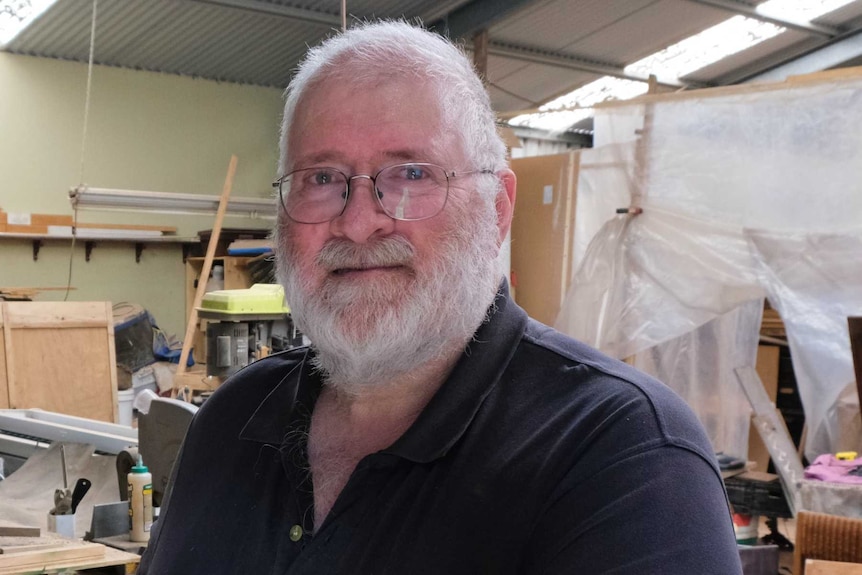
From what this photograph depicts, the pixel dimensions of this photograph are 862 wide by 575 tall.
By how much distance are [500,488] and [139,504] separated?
1.66m

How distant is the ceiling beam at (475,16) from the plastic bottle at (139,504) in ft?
16.3

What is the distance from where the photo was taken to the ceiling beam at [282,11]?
6.30 metres

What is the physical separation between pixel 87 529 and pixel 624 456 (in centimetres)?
210

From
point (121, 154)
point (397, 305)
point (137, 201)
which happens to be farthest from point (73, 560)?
point (121, 154)

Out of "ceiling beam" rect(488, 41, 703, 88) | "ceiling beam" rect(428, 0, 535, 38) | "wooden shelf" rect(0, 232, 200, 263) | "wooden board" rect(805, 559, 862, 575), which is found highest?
"ceiling beam" rect(428, 0, 535, 38)

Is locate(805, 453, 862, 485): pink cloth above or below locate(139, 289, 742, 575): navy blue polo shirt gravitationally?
below

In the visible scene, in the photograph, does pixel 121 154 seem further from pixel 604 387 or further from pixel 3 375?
pixel 604 387

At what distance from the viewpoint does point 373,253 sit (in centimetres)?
103

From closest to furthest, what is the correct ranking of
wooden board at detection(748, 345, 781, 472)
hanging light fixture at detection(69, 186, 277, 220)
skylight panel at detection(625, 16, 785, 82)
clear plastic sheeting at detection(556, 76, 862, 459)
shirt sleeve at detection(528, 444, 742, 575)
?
shirt sleeve at detection(528, 444, 742, 575) < hanging light fixture at detection(69, 186, 277, 220) < clear plastic sheeting at detection(556, 76, 862, 459) < wooden board at detection(748, 345, 781, 472) < skylight panel at detection(625, 16, 785, 82)

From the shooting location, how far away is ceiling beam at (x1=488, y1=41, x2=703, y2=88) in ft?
25.8

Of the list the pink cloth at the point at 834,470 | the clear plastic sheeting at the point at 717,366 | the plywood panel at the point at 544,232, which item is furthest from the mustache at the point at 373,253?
the plywood panel at the point at 544,232

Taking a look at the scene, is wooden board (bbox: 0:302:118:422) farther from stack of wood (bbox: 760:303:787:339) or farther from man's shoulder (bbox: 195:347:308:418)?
man's shoulder (bbox: 195:347:308:418)

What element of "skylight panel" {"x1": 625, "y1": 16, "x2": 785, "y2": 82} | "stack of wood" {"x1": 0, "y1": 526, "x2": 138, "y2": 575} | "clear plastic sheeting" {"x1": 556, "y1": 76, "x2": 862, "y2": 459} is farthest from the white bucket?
"skylight panel" {"x1": 625, "y1": 16, "x2": 785, "y2": 82}

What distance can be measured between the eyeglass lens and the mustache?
1.3 inches
